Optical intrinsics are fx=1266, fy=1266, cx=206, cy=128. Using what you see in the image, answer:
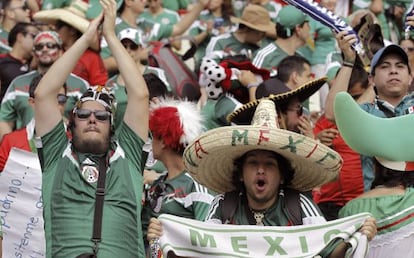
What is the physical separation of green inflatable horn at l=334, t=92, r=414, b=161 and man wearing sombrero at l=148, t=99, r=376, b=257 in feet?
1.24

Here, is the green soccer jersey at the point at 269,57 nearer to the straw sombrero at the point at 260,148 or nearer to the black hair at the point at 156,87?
the black hair at the point at 156,87

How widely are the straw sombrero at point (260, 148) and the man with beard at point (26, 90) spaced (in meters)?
3.71

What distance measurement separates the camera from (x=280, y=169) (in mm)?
7566

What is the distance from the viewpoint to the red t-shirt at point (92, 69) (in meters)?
12.3

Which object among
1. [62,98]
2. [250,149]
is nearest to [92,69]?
[62,98]

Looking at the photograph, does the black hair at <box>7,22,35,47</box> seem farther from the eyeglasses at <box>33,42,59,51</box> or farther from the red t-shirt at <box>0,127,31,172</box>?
the red t-shirt at <box>0,127,31,172</box>

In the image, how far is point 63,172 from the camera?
8031mm

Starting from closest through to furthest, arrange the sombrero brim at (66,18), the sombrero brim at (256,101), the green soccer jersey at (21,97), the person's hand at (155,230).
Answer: the person's hand at (155,230)
the sombrero brim at (256,101)
the green soccer jersey at (21,97)
the sombrero brim at (66,18)

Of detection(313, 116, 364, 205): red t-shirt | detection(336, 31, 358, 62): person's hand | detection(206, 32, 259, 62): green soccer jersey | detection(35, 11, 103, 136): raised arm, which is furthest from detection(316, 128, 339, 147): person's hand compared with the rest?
detection(206, 32, 259, 62): green soccer jersey

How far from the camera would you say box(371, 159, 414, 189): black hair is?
801cm

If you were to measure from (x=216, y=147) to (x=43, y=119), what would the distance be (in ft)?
4.29

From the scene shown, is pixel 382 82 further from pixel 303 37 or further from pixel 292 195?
pixel 303 37

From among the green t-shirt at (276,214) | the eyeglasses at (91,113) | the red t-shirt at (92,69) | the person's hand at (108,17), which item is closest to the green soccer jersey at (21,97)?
the red t-shirt at (92,69)

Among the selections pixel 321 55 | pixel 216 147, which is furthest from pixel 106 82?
pixel 216 147
